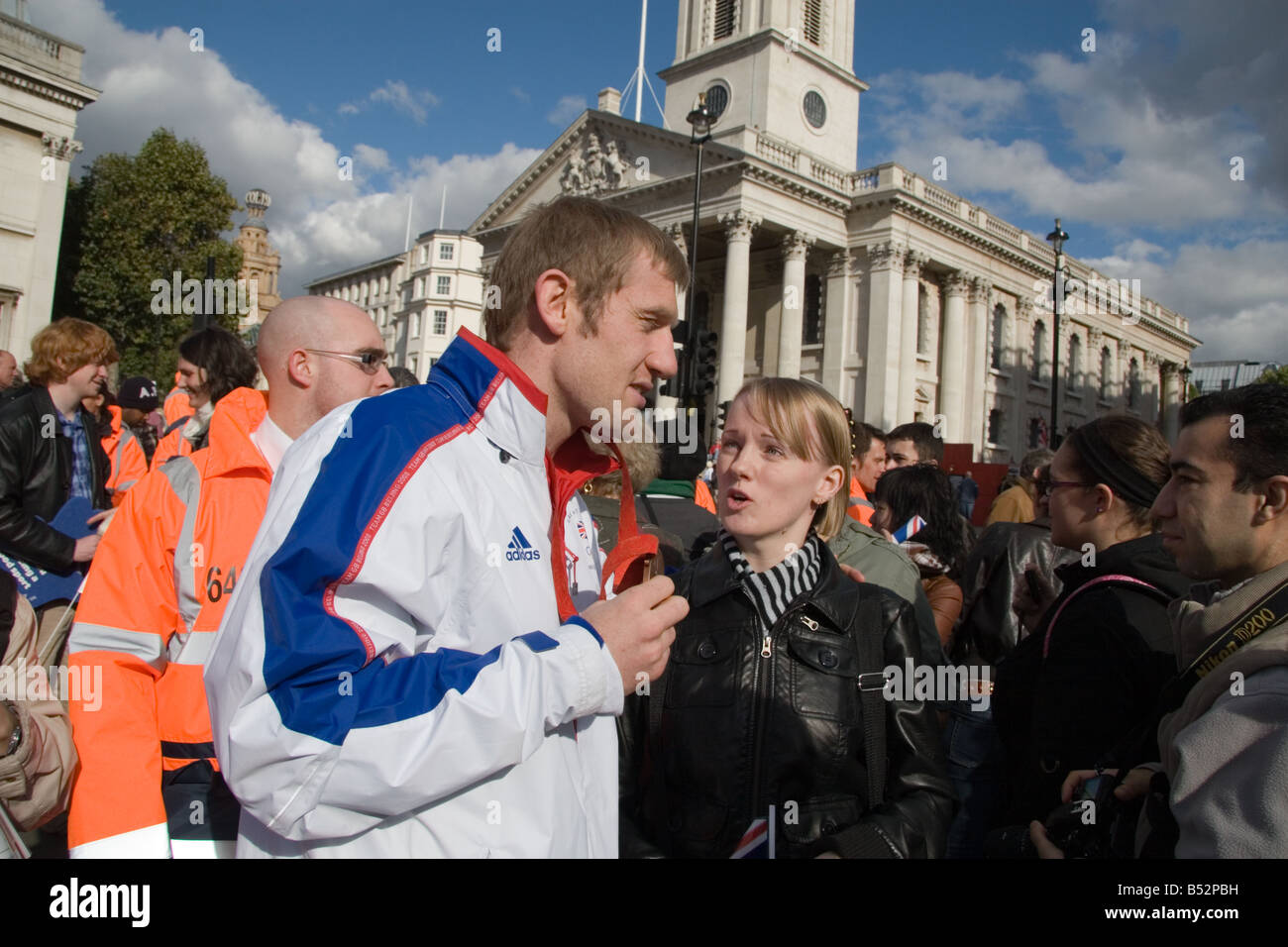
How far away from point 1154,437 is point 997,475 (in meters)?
19.9

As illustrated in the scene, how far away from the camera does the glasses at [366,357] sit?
9.15 feet

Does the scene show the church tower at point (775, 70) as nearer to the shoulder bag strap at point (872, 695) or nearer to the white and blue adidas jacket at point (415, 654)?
the shoulder bag strap at point (872, 695)

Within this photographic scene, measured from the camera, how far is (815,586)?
2396 mm

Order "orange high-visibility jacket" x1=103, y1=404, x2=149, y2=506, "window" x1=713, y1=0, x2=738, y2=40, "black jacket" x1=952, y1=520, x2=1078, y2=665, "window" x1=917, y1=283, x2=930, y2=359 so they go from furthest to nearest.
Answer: "window" x1=713, y1=0, x2=738, y2=40 → "window" x1=917, y1=283, x2=930, y2=359 → "orange high-visibility jacket" x1=103, y1=404, x2=149, y2=506 → "black jacket" x1=952, y1=520, x2=1078, y2=665

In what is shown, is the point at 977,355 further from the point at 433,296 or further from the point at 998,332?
the point at 433,296

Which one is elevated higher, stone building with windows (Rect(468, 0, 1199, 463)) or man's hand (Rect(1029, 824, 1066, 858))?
stone building with windows (Rect(468, 0, 1199, 463))

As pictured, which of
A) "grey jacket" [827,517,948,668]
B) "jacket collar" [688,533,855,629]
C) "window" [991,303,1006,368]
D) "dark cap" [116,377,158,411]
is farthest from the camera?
"window" [991,303,1006,368]

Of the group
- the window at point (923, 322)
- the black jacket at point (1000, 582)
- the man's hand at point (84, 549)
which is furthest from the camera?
the window at point (923, 322)

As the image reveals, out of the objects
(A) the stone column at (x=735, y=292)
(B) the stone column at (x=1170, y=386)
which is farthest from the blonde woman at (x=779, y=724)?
(B) the stone column at (x=1170, y=386)

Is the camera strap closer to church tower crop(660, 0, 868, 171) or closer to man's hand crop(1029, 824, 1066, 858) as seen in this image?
man's hand crop(1029, 824, 1066, 858)

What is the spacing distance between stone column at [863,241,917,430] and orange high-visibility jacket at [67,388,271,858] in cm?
3450

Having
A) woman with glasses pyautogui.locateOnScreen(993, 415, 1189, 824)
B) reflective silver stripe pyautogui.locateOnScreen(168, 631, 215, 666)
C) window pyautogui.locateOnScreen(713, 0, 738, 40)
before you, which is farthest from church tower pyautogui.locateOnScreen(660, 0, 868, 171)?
reflective silver stripe pyautogui.locateOnScreen(168, 631, 215, 666)

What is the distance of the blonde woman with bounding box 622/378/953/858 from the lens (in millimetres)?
2199

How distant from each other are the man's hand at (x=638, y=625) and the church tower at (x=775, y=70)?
4018 centimetres
